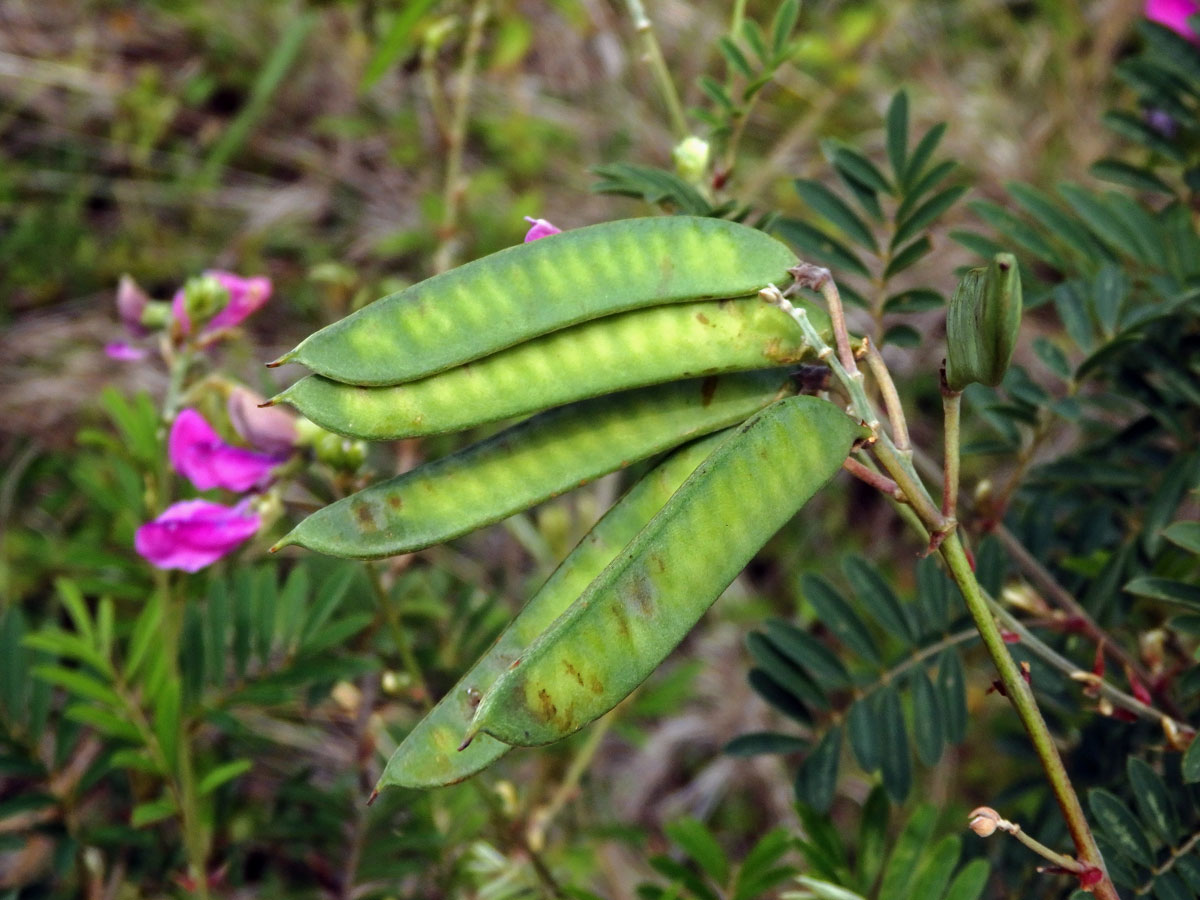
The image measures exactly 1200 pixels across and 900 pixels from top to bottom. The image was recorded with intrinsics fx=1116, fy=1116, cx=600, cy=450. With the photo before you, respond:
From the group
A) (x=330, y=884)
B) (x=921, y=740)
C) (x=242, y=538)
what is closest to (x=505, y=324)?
(x=242, y=538)

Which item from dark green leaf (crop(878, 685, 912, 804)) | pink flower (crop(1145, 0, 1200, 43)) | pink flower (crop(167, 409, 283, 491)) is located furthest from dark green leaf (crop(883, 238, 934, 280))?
pink flower (crop(167, 409, 283, 491))

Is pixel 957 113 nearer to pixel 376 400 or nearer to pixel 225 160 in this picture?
pixel 225 160

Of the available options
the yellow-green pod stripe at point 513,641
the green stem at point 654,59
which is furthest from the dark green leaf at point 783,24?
the yellow-green pod stripe at point 513,641

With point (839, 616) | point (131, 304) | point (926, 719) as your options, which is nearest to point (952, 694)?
point (926, 719)

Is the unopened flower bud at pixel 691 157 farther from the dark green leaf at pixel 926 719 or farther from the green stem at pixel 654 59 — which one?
the dark green leaf at pixel 926 719

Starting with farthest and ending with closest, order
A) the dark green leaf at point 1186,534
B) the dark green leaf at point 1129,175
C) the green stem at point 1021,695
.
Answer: the dark green leaf at point 1129,175 < the dark green leaf at point 1186,534 < the green stem at point 1021,695

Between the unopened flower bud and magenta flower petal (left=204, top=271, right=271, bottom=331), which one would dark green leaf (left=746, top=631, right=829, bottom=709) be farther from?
magenta flower petal (left=204, top=271, right=271, bottom=331)
